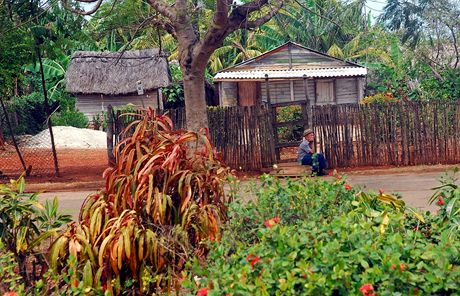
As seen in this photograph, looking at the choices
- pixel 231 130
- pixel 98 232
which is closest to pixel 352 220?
pixel 98 232

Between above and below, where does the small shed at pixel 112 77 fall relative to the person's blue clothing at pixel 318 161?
above

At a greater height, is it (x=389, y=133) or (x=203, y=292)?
(x=389, y=133)

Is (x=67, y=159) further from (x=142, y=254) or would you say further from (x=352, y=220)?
(x=352, y=220)

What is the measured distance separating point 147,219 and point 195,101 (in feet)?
16.2

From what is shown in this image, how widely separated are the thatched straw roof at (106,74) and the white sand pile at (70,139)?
3336 mm

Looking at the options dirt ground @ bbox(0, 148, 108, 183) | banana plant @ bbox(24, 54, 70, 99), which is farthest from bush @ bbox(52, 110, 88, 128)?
dirt ground @ bbox(0, 148, 108, 183)

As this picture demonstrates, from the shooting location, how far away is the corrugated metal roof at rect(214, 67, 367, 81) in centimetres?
2502

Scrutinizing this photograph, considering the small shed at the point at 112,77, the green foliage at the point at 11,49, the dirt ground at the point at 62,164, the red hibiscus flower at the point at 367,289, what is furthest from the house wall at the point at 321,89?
the red hibiscus flower at the point at 367,289

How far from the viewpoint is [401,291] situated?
12.0 feet

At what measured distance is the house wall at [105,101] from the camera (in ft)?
103

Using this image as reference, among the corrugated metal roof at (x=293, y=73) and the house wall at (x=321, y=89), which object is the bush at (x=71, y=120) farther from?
the house wall at (x=321, y=89)

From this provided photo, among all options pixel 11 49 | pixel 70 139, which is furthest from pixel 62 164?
pixel 70 139

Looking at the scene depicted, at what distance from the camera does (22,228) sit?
20.8ft

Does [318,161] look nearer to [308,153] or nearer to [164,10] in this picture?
[308,153]
